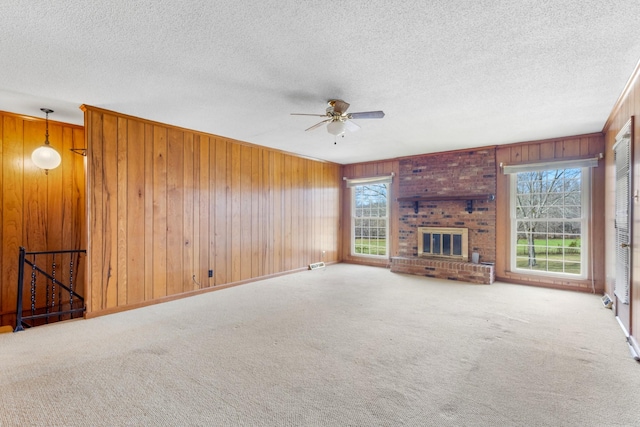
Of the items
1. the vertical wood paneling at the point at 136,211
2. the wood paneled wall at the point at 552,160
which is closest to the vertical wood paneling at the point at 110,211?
the vertical wood paneling at the point at 136,211

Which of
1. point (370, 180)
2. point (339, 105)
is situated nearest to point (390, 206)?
point (370, 180)

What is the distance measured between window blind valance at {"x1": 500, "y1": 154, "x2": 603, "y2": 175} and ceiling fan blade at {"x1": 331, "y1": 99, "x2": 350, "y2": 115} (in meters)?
3.73

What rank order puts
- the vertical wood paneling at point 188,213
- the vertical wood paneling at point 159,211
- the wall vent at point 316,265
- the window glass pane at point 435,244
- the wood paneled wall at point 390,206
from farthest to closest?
the wood paneled wall at point 390,206, the wall vent at point 316,265, the window glass pane at point 435,244, the vertical wood paneling at point 188,213, the vertical wood paneling at point 159,211

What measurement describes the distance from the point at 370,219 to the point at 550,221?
348 centimetres

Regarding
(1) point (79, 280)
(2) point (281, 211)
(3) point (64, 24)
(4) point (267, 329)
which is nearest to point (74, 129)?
(1) point (79, 280)

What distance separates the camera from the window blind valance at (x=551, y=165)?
15.8 feet

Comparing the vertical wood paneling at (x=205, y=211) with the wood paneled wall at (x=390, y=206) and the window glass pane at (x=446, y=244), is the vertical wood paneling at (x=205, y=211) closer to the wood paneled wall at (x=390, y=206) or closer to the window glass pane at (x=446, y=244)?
the wood paneled wall at (x=390, y=206)

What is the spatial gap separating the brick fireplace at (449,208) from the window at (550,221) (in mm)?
408

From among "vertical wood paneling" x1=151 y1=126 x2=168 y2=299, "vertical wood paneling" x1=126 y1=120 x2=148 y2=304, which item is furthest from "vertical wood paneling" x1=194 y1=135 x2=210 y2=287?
"vertical wood paneling" x1=126 y1=120 x2=148 y2=304

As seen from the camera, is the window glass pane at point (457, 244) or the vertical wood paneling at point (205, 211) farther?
the window glass pane at point (457, 244)

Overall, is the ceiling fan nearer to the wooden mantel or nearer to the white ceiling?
the white ceiling

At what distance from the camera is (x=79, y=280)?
15.0 ft

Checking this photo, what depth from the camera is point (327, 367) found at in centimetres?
250

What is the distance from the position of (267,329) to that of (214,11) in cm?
285
